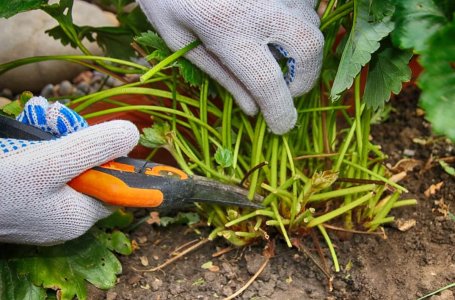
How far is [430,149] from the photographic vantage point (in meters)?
1.44

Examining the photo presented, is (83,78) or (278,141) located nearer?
(278,141)

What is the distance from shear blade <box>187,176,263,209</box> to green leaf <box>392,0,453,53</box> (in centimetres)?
43

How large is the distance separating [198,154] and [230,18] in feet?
1.07

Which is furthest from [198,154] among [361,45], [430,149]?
[430,149]

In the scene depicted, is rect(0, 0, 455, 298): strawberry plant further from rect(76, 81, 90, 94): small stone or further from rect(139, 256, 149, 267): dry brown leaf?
rect(76, 81, 90, 94): small stone

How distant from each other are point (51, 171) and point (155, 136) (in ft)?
0.69

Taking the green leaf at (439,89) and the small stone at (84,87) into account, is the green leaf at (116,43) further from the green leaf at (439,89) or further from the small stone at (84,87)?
the green leaf at (439,89)

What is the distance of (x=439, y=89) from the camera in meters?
0.77

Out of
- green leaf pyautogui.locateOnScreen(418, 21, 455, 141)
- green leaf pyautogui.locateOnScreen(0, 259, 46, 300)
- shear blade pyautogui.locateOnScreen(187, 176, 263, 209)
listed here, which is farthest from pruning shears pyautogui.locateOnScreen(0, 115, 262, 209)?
green leaf pyautogui.locateOnScreen(418, 21, 455, 141)

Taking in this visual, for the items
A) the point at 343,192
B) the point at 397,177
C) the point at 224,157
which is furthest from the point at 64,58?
the point at 397,177

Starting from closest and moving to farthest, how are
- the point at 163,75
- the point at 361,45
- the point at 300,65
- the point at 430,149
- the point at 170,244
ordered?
the point at 361,45 → the point at 300,65 → the point at 163,75 → the point at 170,244 → the point at 430,149

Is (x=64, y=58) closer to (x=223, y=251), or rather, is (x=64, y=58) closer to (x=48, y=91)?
(x=223, y=251)

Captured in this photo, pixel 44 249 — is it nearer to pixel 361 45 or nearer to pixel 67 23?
pixel 67 23

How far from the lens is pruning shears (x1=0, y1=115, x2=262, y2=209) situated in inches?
39.9
